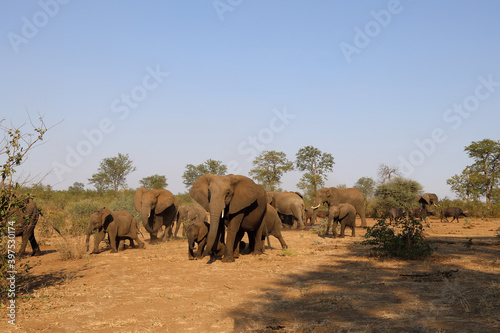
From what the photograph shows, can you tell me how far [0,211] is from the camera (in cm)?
703

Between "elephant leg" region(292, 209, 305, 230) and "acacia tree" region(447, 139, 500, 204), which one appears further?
"acacia tree" region(447, 139, 500, 204)

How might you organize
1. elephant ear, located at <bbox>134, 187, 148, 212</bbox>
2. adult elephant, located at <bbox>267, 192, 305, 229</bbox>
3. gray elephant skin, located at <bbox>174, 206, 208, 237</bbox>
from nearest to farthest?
elephant ear, located at <bbox>134, 187, 148, 212</bbox>, gray elephant skin, located at <bbox>174, 206, 208, 237</bbox>, adult elephant, located at <bbox>267, 192, 305, 229</bbox>

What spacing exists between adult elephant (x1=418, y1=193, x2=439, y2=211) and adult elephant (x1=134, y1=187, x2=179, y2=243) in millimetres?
23479

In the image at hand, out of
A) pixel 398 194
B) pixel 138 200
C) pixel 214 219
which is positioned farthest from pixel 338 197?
pixel 214 219

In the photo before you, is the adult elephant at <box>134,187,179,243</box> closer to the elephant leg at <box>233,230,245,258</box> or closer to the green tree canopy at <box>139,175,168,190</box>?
the elephant leg at <box>233,230,245,258</box>

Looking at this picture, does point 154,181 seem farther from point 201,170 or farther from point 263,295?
point 263,295

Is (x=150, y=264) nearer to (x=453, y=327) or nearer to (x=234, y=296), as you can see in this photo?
(x=234, y=296)

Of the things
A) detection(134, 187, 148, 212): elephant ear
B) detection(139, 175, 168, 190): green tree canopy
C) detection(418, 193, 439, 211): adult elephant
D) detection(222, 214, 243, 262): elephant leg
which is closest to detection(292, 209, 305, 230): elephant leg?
detection(134, 187, 148, 212): elephant ear

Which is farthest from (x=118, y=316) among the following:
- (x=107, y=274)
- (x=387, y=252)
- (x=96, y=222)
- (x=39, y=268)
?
(x=387, y=252)

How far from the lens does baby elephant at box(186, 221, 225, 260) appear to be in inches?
450

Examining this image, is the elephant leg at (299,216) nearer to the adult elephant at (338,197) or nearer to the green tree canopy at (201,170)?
the adult elephant at (338,197)

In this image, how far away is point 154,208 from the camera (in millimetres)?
15828

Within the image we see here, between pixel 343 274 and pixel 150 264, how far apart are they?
5.42 meters

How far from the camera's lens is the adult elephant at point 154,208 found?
15328 millimetres
